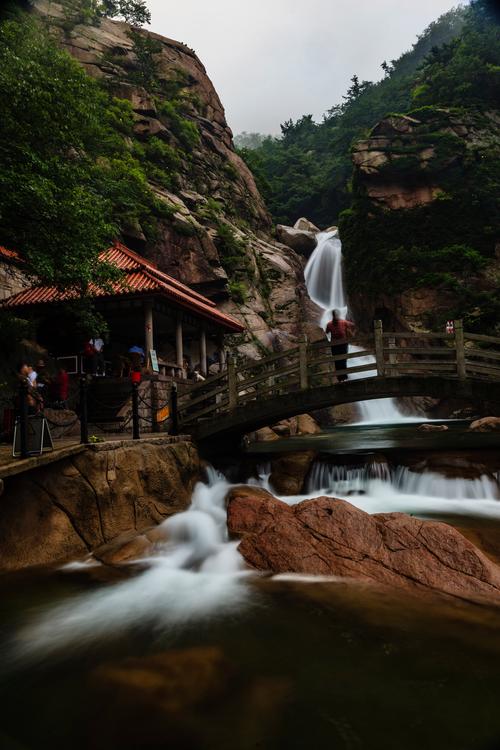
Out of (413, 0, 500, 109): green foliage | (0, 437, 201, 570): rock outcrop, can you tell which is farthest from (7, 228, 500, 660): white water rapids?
(413, 0, 500, 109): green foliage

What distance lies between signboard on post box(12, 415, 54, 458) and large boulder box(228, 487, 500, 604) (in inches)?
139

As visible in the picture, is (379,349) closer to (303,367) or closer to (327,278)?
(303,367)

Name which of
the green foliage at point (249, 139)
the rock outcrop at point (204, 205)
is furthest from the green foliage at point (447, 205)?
the green foliage at point (249, 139)

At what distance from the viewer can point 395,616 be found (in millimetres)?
4738

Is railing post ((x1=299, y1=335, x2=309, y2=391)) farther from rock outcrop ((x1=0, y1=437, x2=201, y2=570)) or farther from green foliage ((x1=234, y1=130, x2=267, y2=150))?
green foliage ((x1=234, y1=130, x2=267, y2=150))

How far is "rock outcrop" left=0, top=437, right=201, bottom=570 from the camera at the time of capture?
683cm

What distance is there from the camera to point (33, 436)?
21.6ft

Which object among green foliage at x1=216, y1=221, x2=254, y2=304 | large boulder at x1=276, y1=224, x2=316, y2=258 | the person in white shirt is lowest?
the person in white shirt

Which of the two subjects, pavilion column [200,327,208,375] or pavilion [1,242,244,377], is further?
pavilion column [200,327,208,375]

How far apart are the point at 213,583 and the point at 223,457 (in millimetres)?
6243

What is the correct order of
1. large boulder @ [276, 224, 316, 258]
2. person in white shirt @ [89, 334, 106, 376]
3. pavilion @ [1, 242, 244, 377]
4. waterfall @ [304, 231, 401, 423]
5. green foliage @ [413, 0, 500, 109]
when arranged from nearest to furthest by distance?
pavilion @ [1, 242, 244, 377]
person in white shirt @ [89, 334, 106, 376]
green foliage @ [413, 0, 500, 109]
waterfall @ [304, 231, 401, 423]
large boulder @ [276, 224, 316, 258]

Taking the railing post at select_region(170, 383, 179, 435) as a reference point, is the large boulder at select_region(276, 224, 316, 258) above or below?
above

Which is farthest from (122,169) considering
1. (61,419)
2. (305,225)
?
(305,225)

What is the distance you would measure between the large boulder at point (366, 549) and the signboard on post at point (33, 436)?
354 centimetres
